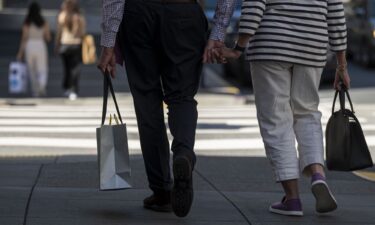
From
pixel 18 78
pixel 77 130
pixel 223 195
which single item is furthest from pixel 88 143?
pixel 18 78

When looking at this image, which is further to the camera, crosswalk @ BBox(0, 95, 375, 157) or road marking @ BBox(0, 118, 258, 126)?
road marking @ BBox(0, 118, 258, 126)

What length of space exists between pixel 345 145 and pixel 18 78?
13.3 m

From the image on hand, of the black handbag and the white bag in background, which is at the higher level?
the black handbag

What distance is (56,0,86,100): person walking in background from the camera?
707 inches

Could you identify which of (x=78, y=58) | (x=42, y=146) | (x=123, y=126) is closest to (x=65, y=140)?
(x=42, y=146)

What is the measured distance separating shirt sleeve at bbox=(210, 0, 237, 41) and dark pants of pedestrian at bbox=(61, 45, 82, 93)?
1227cm

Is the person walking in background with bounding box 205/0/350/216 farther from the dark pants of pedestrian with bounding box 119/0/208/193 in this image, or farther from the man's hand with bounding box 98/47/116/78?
the man's hand with bounding box 98/47/116/78

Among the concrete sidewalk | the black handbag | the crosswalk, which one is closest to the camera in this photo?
the concrete sidewalk

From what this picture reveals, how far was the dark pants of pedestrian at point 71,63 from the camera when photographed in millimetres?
18266

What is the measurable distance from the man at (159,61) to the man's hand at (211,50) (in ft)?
0.24

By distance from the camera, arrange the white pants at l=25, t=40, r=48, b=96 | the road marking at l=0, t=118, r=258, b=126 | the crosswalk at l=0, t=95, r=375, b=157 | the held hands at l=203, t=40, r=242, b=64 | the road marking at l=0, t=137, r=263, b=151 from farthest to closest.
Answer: the white pants at l=25, t=40, r=48, b=96 → the road marking at l=0, t=118, r=258, b=126 → the road marking at l=0, t=137, r=263, b=151 → the crosswalk at l=0, t=95, r=375, b=157 → the held hands at l=203, t=40, r=242, b=64

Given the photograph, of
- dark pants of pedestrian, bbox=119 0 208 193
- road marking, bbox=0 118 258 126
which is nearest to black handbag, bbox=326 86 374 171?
dark pants of pedestrian, bbox=119 0 208 193

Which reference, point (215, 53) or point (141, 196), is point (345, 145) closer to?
point (215, 53)

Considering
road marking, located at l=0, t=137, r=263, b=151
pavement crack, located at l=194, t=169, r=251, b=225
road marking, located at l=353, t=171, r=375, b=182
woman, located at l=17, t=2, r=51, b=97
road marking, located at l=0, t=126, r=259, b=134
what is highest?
pavement crack, located at l=194, t=169, r=251, b=225
